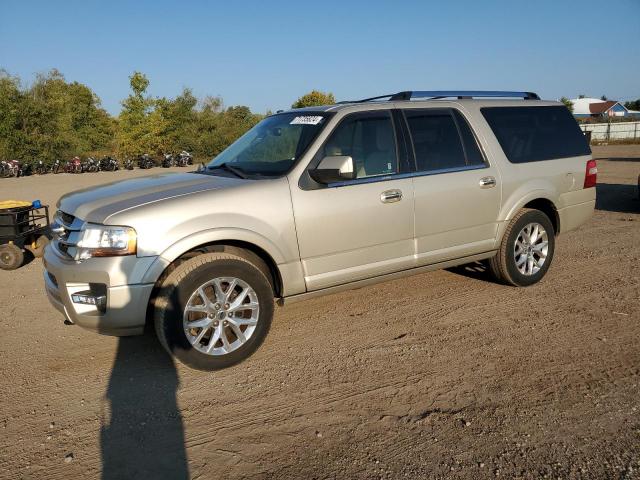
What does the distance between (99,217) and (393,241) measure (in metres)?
2.38

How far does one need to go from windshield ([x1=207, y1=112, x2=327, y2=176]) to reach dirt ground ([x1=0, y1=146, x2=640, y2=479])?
1.47 metres

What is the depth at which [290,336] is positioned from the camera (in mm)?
4461

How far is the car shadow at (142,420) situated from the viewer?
2723mm

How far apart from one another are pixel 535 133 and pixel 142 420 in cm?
474

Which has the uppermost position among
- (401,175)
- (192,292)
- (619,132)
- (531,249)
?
(401,175)

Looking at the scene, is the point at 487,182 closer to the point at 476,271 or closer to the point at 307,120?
the point at 476,271

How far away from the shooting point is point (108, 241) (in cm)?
351

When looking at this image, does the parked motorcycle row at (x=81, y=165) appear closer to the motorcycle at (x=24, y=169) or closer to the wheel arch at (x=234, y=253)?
the motorcycle at (x=24, y=169)

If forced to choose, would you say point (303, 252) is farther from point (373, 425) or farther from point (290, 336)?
point (373, 425)

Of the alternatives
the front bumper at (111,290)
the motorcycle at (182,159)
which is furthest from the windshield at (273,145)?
the motorcycle at (182,159)

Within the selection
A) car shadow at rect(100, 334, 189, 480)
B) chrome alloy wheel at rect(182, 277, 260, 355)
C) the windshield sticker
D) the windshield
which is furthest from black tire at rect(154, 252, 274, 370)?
the windshield sticker

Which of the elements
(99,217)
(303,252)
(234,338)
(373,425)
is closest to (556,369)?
(373,425)

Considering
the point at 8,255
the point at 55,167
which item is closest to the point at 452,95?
the point at 8,255

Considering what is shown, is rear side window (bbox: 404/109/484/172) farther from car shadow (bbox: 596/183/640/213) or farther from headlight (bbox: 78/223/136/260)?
car shadow (bbox: 596/183/640/213)
